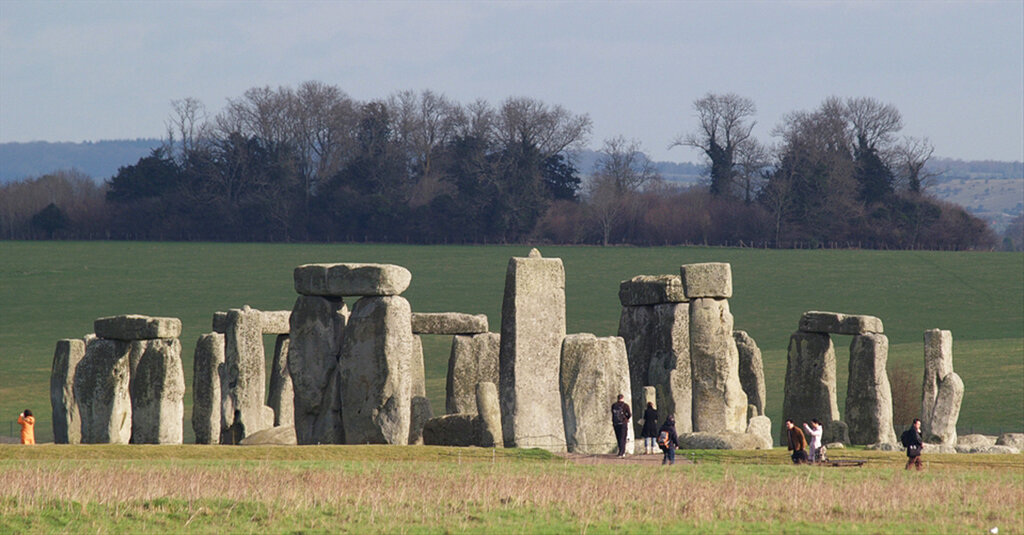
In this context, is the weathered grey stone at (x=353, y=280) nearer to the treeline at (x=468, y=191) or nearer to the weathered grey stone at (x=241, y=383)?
the weathered grey stone at (x=241, y=383)

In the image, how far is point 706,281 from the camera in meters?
30.5

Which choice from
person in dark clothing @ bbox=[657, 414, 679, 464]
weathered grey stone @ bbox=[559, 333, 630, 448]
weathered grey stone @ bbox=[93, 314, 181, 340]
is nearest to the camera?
person in dark clothing @ bbox=[657, 414, 679, 464]

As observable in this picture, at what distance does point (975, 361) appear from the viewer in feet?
162

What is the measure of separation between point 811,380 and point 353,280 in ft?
36.7

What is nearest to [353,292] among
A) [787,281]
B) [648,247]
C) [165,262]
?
[787,281]

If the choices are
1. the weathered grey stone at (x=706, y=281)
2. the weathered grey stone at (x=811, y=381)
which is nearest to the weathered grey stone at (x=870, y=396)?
the weathered grey stone at (x=811, y=381)

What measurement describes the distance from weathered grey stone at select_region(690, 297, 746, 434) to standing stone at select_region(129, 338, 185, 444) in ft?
34.5

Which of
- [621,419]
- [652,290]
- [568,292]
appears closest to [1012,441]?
[652,290]

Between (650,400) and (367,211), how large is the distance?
67611 mm

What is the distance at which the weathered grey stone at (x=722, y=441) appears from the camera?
26.6 metres

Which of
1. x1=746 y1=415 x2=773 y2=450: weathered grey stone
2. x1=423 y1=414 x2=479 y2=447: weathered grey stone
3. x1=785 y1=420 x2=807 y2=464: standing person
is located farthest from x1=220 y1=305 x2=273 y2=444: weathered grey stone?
x1=785 y1=420 x2=807 y2=464: standing person

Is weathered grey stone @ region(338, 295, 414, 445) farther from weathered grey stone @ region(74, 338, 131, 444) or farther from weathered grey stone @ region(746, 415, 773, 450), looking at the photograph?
weathered grey stone @ region(746, 415, 773, 450)

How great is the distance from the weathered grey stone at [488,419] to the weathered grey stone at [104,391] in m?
7.69

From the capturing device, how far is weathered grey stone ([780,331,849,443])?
1284 inches
